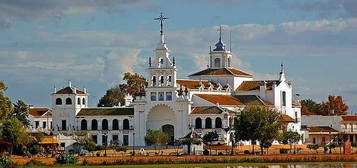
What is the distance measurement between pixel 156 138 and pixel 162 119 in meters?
11.8

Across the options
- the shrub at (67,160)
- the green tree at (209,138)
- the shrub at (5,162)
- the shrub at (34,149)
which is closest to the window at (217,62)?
the green tree at (209,138)

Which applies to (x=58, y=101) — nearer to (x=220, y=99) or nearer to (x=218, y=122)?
(x=220, y=99)

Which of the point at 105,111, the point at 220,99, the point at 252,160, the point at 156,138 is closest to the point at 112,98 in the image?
the point at 105,111

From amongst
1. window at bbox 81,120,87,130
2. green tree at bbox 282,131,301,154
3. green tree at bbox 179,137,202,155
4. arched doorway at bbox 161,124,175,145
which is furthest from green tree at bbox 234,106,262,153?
window at bbox 81,120,87,130

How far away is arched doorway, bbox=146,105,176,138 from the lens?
5684 inches

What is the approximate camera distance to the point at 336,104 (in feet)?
639

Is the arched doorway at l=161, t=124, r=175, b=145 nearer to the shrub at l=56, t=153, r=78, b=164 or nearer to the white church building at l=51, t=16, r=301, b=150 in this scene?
the white church building at l=51, t=16, r=301, b=150

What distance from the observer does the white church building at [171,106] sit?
14138 cm

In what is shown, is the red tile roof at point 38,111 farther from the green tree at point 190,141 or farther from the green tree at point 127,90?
the green tree at point 190,141

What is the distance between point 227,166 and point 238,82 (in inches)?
2386

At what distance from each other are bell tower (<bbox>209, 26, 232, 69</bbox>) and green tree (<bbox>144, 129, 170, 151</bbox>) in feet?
69.7

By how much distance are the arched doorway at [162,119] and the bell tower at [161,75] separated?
175cm

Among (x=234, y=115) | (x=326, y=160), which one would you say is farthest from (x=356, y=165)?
(x=234, y=115)

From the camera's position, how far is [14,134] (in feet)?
379
